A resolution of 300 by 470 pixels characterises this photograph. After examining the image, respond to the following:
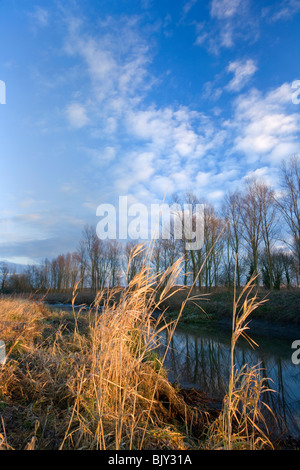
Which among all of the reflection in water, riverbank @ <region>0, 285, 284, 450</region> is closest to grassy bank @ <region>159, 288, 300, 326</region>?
the reflection in water

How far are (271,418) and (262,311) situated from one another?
9.71 meters

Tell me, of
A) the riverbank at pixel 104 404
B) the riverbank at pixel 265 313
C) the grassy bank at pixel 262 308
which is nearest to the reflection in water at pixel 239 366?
the riverbank at pixel 104 404

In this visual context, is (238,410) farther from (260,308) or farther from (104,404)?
(260,308)

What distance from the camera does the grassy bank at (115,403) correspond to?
6.17 ft

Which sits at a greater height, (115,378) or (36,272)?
(36,272)

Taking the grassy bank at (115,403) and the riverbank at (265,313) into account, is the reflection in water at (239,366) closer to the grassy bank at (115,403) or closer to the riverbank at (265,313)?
the grassy bank at (115,403)

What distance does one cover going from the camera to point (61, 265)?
46.4 metres

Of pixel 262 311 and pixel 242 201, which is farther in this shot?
pixel 242 201

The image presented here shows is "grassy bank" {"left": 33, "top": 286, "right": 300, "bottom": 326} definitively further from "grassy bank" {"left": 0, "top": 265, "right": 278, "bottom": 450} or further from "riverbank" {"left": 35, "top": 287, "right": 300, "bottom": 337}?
"grassy bank" {"left": 0, "top": 265, "right": 278, "bottom": 450}

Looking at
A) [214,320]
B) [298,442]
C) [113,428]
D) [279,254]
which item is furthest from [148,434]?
[279,254]

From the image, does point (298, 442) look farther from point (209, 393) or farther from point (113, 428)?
point (113, 428)

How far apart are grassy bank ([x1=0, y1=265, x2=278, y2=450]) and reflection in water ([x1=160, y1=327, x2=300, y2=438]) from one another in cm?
88
